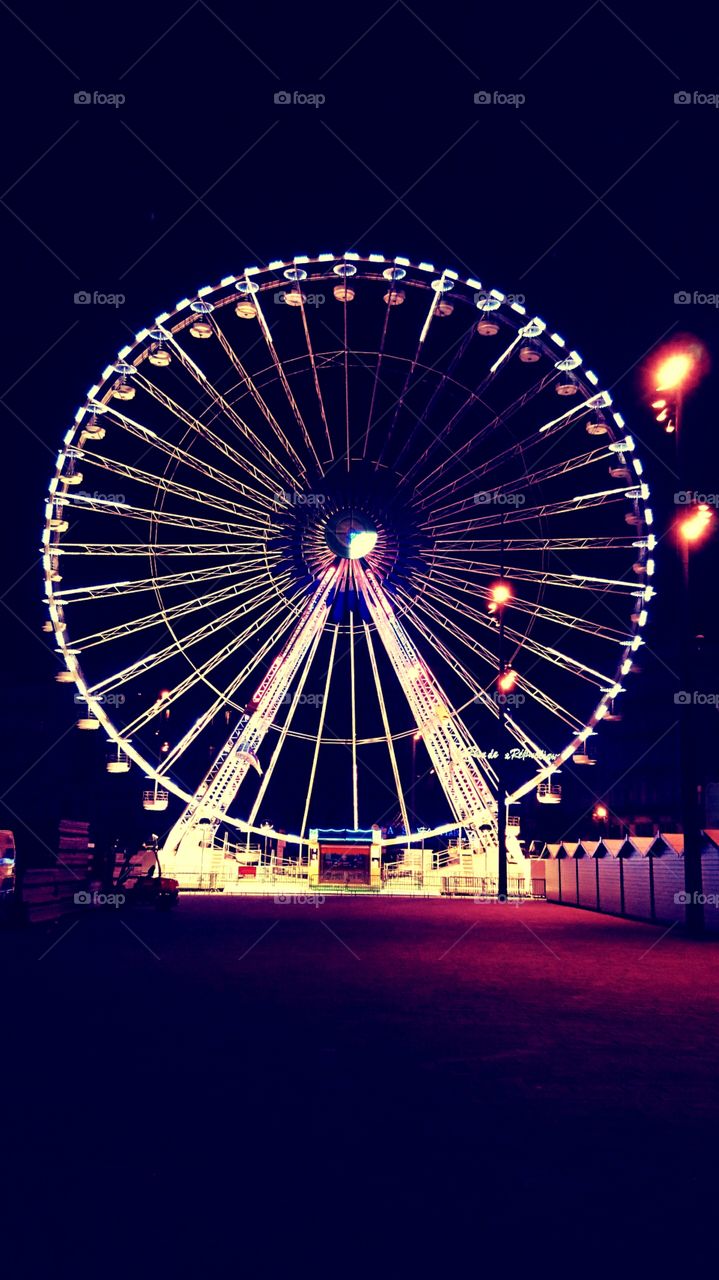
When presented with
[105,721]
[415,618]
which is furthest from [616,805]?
[105,721]

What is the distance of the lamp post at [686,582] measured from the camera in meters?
17.6

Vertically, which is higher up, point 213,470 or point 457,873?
point 213,470

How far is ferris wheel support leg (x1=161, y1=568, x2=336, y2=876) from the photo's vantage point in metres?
28.6

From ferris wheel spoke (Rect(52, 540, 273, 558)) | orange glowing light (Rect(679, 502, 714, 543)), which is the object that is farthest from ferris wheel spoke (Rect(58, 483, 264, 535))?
orange glowing light (Rect(679, 502, 714, 543))

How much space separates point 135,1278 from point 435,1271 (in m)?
0.96

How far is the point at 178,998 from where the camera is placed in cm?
963

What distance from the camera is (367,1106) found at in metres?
5.66

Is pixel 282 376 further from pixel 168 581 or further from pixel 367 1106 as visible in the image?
pixel 367 1106

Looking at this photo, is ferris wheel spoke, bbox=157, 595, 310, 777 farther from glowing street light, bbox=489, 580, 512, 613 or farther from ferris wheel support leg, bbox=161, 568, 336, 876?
glowing street light, bbox=489, 580, 512, 613

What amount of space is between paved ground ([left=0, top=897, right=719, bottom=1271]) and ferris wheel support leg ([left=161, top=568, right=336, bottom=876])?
16.8 meters

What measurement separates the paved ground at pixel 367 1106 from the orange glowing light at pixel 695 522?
8.57 m

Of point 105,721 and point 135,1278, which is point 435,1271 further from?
point 105,721

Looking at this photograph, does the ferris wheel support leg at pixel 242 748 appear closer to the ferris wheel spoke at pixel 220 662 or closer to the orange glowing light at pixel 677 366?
the ferris wheel spoke at pixel 220 662

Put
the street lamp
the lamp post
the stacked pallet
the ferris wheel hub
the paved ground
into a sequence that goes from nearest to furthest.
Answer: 1. the paved ground
2. the lamp post
3. the stacked pallet
4. the ferris wheel hub
5. the street lamp
